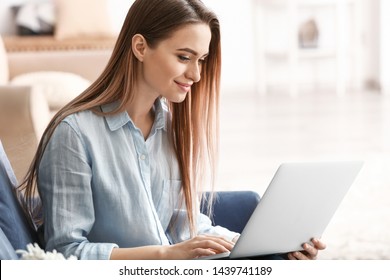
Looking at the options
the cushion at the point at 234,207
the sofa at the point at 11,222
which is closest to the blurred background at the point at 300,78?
the cushion at the point at 234,207

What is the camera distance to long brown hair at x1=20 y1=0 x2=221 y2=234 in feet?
5.31

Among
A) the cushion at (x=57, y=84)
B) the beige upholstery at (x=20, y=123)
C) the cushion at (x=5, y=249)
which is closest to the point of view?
the cushion at (x=5, y=249)

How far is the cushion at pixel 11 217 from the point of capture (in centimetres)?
157

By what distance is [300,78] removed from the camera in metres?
7.03

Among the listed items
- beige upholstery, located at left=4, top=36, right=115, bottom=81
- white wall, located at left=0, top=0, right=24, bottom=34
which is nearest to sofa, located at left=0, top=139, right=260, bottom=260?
beige upholstery, located at left=4, top=36, right=115, bottom=81

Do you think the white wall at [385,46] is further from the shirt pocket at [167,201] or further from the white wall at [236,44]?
the shirt pocket at [167,201]

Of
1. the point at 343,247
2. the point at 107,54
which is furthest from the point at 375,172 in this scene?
the point at 107,54

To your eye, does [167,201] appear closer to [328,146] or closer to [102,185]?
[102,185]

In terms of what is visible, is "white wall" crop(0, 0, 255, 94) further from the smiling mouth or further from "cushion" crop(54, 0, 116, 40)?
the smiling mouth

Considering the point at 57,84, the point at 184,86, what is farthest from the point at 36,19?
the point at 184,86

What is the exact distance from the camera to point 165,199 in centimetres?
173

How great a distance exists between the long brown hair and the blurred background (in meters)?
2.39

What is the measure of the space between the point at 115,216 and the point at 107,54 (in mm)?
3212

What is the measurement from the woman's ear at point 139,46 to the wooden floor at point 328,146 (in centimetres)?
142
